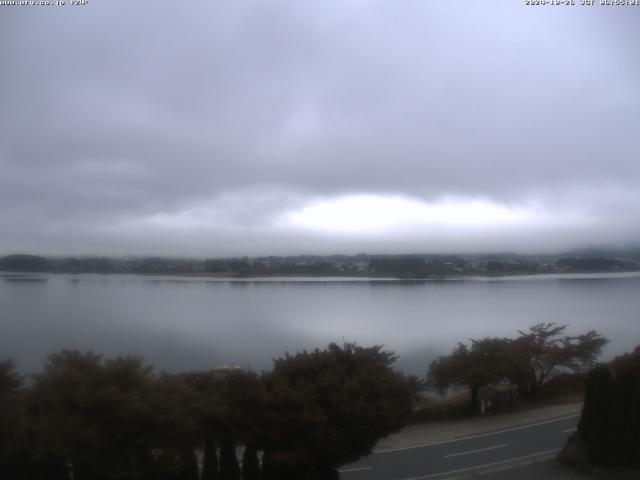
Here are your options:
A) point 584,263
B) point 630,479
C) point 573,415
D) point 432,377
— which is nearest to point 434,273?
point 584,263

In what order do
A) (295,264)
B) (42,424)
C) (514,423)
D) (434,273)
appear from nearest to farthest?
(42,424) < (514,423) < (295,264) < (434,273)

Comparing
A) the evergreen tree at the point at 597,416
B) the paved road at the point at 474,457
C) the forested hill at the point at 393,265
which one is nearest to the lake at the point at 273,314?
the forested hill at the point at 393,265

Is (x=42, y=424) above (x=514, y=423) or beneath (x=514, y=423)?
above

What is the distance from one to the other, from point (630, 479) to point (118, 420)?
36.7ft

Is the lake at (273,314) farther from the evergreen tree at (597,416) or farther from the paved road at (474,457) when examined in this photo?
the evergreen tree at (597,416)

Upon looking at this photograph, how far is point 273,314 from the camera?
37.6m

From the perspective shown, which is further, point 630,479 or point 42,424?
point 630,479

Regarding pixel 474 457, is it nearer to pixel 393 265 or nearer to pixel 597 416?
pixel 597 416

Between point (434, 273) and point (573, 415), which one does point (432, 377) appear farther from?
point (434, 273)

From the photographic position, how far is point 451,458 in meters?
16.9

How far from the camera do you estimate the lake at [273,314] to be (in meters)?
23.6

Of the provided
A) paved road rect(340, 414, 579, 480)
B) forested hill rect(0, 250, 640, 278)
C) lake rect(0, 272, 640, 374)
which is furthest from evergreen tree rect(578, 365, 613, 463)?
forested hill rect(0, 250, 640, 278)

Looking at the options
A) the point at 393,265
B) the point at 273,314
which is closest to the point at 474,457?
the point at 273,314

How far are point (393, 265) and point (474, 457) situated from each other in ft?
93.0
